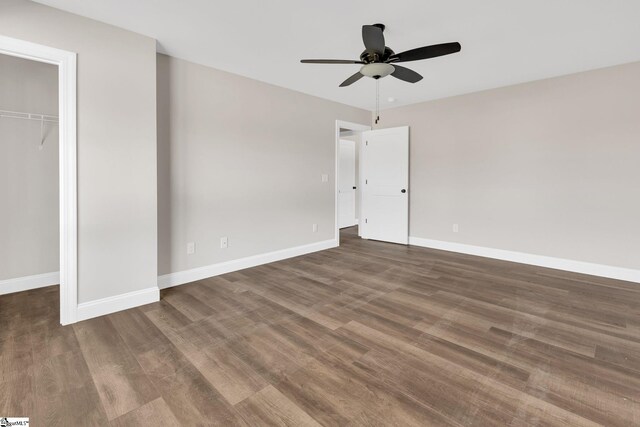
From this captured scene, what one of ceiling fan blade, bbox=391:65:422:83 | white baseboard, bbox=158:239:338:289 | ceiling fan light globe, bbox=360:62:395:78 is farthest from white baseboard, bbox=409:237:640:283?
ceiling fan light globe, bbox=360:62:395:78

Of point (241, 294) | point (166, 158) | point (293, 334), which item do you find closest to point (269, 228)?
point (241, 294)

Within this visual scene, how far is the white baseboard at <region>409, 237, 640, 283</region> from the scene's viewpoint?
359 centimetres

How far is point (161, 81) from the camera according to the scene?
3184 mm

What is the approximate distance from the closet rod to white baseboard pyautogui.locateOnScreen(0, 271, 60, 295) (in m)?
1.65

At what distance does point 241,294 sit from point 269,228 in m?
1.33

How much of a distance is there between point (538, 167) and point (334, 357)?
3.89 metres

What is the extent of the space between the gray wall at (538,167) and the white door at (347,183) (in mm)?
2139

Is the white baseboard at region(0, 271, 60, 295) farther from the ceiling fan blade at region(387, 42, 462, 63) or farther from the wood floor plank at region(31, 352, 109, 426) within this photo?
the ceiling fan blade at region(387, 42, 462, 63)

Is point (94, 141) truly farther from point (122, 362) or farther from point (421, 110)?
point (421, 110)

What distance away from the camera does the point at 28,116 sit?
123 inches

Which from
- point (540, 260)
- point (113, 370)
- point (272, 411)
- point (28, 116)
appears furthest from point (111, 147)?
point (540, 260)

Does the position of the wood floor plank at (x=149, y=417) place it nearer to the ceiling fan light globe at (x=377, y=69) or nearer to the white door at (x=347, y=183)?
the ceiling fan light globe at (x=377, y=69)

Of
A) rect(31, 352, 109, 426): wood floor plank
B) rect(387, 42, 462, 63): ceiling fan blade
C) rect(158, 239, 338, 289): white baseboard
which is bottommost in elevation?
rect(31, 352, 109, 426): wood floor plank

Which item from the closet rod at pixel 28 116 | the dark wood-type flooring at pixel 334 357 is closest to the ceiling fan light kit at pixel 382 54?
the dark wood-type flooring at pixel 334 357
